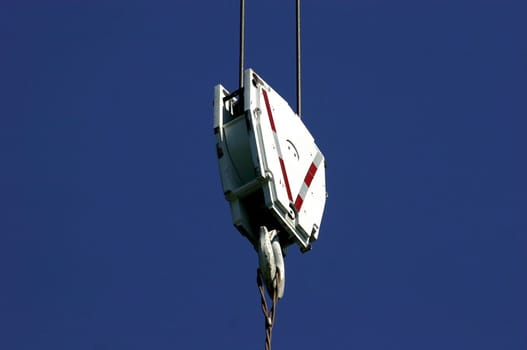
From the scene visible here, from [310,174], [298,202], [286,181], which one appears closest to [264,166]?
[286,181]

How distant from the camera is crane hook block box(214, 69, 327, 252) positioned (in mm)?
16000

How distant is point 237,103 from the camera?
669 inches

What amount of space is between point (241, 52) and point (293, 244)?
1966 millimetres

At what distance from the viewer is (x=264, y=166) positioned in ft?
52.3

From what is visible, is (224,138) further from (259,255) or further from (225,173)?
(259,255)

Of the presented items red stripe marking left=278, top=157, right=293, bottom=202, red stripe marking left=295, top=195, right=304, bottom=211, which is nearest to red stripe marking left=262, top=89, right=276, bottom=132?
red stripe marking left=278, top=157, right=293, bottom=202

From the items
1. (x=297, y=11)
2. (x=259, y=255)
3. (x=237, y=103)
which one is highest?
(x=297, y=11)

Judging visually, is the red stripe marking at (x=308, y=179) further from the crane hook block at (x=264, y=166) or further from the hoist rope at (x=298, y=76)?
the hoist rope at (x=298, y=76)

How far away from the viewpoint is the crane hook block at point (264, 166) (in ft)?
52.5

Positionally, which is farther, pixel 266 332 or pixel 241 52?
pixel 241 52

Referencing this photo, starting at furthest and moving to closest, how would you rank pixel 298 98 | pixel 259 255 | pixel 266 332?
pixel 298 98 → pixel 259 255 → pixel 266 332

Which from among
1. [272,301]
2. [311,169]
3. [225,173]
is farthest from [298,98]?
[272,301]

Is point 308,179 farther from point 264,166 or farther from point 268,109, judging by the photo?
point 264,166

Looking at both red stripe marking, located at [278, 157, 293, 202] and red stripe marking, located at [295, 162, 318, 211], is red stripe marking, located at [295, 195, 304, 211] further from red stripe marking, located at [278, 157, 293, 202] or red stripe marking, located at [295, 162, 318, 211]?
red stripe marking, located at [278, 157, 293, 202]
